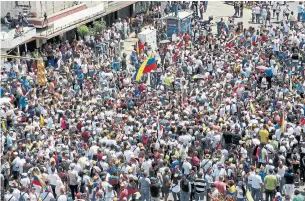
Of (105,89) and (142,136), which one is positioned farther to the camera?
(105,89)

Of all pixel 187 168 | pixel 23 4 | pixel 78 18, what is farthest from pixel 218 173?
pixel 78 18

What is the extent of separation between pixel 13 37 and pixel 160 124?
13936 millimetres

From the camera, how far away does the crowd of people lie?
20.8 meters

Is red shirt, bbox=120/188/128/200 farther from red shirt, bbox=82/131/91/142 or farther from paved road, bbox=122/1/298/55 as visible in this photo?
paved road, bbox=122/1/298/55

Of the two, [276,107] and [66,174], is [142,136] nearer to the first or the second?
[66,174]

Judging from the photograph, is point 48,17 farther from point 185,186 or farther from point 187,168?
point 185,186

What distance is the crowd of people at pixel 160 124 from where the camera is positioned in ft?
68.2

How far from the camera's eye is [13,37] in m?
36.4

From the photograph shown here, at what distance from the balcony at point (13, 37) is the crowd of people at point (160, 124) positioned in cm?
99

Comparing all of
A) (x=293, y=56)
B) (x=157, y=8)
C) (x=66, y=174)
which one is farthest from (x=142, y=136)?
(x=157, y=8)

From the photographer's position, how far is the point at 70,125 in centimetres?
2569

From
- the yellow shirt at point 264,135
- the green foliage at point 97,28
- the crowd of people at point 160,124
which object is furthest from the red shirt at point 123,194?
the green foliage at point 97,28

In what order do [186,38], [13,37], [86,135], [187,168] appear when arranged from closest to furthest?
[187,168]
[86,135]
[13,37]
[186,38]

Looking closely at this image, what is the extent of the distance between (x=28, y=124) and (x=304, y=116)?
9696 millimetres
